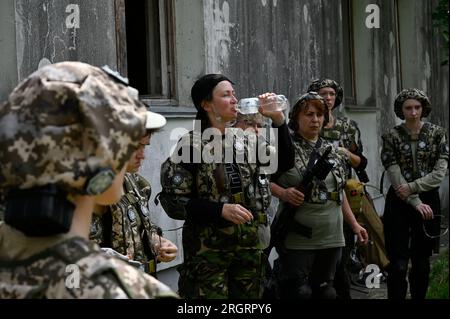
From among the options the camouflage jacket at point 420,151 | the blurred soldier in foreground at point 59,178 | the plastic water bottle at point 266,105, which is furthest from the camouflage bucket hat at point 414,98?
the blurred soldier in foreground at point 59,178

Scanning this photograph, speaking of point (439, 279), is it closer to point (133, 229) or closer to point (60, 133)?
point (133, 229)

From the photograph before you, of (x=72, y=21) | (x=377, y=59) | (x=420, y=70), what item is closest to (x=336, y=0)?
(x=377, y=59)

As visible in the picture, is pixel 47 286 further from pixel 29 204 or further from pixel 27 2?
pixel 27 2

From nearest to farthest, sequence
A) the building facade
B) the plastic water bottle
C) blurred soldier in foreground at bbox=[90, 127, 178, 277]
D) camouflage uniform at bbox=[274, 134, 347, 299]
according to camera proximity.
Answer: blurred soldier in foreground at bbox=[90, 127, 178, 277]
the plastic water bottle
the building facade
camouflage uniform at bbox=[274, 134, 347, 299]

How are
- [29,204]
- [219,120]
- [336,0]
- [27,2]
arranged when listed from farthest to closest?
[336,0] → [27,2] → [219,120] → [29,204]

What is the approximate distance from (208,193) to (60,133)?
3.01 metres

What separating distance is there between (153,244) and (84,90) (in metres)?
2.39

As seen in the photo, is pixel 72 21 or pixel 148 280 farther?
pixel 72 21

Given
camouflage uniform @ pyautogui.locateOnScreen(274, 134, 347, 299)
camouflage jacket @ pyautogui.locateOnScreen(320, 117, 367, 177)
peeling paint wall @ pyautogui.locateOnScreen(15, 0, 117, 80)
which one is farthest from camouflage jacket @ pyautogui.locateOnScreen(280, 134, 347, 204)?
peeling paint wall @ pyautogui.locateOnScreen(15, 0, 117, 80)

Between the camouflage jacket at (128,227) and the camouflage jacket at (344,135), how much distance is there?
3028 mm

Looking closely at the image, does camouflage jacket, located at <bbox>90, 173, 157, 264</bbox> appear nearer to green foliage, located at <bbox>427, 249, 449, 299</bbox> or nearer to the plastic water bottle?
the plastic water bottle

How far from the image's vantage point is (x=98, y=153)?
2098 mm

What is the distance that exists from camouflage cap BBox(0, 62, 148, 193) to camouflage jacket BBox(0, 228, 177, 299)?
146 mm

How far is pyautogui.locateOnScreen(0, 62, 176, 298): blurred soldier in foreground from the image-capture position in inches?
81.4
